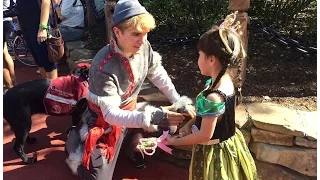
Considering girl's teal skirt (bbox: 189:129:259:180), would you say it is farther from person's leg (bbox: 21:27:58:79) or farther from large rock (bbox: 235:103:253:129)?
person's leg (bbox: 21:27:58:79)

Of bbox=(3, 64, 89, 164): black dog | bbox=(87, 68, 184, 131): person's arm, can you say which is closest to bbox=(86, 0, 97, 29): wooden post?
bbox=(3, 64, 89, 164): black dog

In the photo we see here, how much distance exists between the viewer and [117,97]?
2465 millimetres

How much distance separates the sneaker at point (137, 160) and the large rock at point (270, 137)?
88 centimetres

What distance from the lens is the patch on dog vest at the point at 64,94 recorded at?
304cm

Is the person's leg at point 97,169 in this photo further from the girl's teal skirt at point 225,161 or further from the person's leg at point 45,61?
the person's leg at point 45,61

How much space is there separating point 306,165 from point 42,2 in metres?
2.70

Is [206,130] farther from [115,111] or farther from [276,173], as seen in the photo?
[276,173]

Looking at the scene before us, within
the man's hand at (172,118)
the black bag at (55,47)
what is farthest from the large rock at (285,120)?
the black bag at (55,47)

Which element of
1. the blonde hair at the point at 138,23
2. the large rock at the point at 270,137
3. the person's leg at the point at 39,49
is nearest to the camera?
the blonde hair at the point at 138,23

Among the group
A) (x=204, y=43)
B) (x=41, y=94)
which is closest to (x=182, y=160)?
(x=41, y=94)

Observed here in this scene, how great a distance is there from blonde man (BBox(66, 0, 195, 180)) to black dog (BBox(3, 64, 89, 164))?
29cm

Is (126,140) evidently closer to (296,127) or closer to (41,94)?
(41,94)

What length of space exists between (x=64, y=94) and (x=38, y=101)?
211mm

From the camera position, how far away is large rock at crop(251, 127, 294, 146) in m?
2.75
